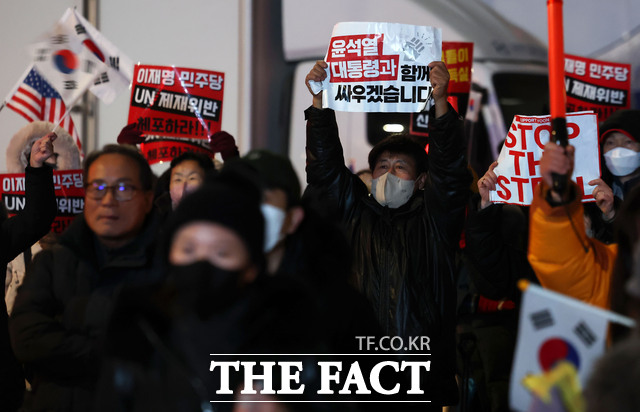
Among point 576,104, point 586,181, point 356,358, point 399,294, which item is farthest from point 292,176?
point 576,104

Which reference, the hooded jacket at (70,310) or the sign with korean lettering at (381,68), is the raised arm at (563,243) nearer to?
the hooded jacket at (70,310)

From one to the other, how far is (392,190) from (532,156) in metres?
0.74

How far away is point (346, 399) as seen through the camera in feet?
7.07

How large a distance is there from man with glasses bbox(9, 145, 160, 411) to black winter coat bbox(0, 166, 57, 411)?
61cm

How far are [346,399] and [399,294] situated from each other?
4.43ft

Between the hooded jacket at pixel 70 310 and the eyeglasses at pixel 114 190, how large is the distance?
0.13m

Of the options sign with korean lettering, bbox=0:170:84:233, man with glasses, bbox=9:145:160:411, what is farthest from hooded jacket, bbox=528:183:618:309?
sign with korean lettering, bbox=0:170:84:233

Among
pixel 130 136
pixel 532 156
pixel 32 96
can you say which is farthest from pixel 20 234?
pixel 532 156

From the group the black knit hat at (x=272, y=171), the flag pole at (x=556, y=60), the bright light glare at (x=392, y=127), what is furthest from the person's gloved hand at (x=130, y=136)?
the flag pole at (x=556, y=60)

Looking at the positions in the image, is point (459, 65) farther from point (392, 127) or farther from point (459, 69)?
point (392, 127)

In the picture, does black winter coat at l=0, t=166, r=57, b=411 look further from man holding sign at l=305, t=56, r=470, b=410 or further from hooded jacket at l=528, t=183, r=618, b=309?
hooded jacket at l=528, t=183, r=618, b=309

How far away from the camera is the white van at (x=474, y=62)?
6.23 m

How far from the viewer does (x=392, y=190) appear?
145 inches

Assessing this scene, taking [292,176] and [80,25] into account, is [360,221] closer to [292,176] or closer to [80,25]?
[292,176]
